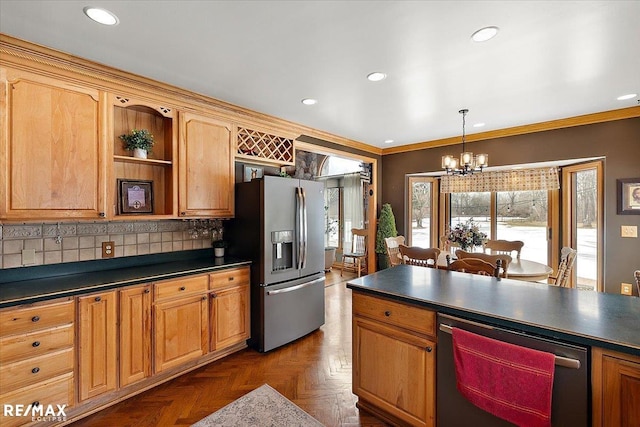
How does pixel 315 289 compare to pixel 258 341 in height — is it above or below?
above

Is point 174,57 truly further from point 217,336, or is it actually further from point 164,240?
point 217,336

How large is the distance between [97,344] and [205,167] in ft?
5.63

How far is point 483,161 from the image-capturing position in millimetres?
3406

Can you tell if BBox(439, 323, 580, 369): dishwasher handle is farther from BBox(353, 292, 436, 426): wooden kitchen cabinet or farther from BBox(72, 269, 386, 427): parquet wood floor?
BBox(72, 269, 386, 427): parquet wood floor

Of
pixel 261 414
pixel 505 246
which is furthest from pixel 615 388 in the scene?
pixel 505 246

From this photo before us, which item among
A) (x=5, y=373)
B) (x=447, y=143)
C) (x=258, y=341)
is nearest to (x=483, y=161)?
(x=447, y=143)

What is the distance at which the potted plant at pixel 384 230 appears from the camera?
5.40 meters

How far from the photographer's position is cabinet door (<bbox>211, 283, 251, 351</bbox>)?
108 inches

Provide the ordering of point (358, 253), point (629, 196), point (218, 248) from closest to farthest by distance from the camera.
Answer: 1. point (218, 248)
2. point (629, 196)
3. point (358, 253)

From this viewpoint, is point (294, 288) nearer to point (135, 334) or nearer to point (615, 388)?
point (135, 334)

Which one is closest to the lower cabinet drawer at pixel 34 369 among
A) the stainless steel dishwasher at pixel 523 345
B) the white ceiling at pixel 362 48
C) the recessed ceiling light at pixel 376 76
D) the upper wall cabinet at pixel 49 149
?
the upper wall cabinet at pixel 49 149

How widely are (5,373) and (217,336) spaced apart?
4.56 feet

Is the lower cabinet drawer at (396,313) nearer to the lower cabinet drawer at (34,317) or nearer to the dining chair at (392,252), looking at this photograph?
the lower cabinet drawer at (34,317)

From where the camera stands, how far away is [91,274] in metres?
2.41
